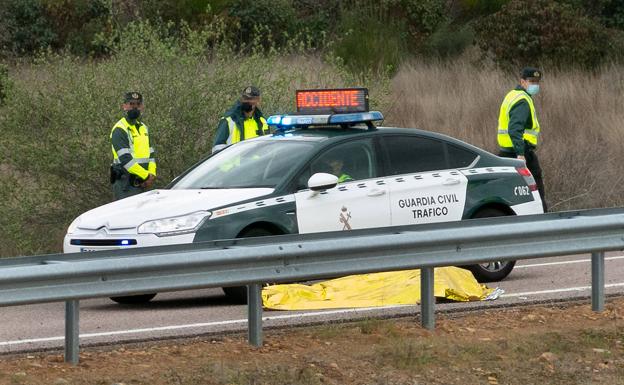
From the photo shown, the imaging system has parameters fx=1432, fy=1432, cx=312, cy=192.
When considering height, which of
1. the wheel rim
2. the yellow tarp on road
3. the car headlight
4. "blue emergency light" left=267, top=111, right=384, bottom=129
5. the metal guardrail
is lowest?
the yellow tarp on road

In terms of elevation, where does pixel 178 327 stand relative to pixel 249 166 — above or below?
below

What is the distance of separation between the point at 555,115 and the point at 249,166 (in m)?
12.8

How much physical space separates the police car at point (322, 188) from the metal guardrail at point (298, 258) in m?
2.20

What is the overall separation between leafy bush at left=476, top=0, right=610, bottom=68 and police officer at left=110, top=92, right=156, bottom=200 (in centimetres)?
1587

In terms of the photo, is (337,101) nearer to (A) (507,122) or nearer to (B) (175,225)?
(B) (175,225)

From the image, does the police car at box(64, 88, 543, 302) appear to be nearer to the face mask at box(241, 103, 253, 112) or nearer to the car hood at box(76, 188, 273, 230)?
the car hood at box(76, 188, 273, 230)

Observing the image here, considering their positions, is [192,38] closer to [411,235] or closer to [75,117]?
[75,117]

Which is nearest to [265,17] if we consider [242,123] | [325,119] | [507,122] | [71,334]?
[507,122]

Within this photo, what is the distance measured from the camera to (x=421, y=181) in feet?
41.0

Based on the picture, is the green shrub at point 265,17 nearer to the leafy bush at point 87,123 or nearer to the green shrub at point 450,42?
the green shrub at point 450,42

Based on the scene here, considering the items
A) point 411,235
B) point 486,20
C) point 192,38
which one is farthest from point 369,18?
point 411,235

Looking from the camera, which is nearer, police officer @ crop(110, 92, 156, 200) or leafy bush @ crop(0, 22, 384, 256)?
police officer @ crop(110, 92, 156, 200)

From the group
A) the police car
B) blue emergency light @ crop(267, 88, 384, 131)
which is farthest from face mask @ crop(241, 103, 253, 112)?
blue emergency light @ crop(267, 88, 384, 131)

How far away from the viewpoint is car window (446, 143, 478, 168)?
1284cm
